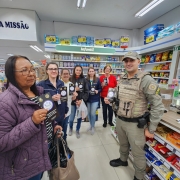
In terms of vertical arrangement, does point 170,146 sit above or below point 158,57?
below

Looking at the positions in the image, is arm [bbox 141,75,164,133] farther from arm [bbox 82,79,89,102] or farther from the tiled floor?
arm [bbox 82,79,89,102]

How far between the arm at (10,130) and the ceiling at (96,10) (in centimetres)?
446

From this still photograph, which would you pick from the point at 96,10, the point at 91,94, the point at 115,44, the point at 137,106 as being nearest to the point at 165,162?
the point at 137,106

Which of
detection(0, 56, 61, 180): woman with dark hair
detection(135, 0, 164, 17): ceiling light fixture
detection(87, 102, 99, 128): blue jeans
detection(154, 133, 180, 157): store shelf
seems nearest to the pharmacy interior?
detection(135, 0, 164, 17): ceiling light fixture

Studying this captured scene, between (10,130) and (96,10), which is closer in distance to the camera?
(10,130)

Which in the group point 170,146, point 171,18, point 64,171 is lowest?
point 64,171

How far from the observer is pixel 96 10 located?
426 cm

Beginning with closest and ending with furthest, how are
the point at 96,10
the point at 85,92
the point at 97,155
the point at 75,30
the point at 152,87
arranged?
the point at 152,87 → the point at 97,155 → the point at 85,92 → the point at 96,10 → the point at 75,30

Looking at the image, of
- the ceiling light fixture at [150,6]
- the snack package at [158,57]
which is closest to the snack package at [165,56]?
the snack package at [158,57]

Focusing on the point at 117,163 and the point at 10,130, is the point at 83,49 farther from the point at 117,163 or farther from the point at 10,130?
the point at 10,130

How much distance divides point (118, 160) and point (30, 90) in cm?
181

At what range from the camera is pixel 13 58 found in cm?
74

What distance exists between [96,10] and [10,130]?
5068 mm

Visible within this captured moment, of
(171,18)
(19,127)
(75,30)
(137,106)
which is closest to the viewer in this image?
(19,127)
